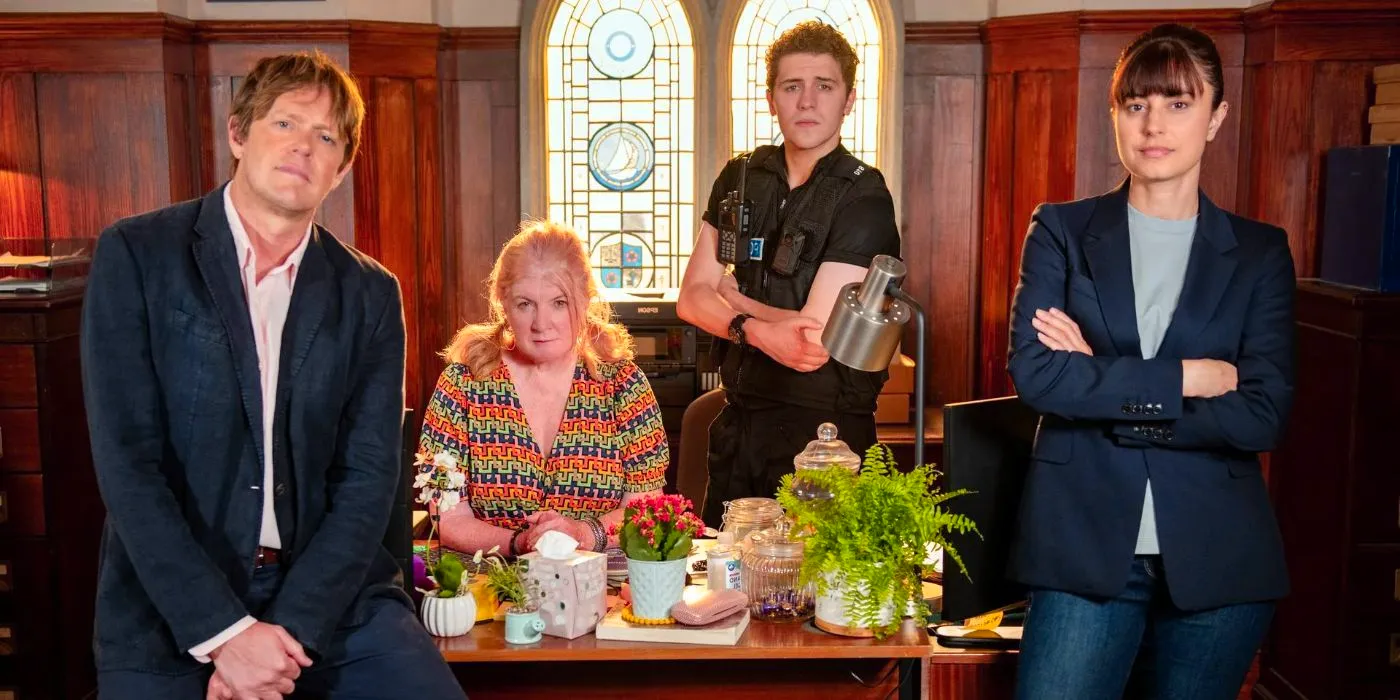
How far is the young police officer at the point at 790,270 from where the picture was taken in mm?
2943

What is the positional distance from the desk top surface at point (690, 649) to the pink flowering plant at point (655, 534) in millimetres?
149

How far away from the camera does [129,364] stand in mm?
2002

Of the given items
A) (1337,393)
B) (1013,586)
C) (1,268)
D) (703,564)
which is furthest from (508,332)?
(1337,393)

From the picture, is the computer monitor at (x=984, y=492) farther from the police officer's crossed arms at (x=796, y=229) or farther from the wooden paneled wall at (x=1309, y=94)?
the wooden paneled wall at (x=1309, y=94)

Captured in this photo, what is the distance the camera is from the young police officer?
9.66 ft

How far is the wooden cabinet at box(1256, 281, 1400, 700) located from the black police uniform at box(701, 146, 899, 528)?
1394 millimetres

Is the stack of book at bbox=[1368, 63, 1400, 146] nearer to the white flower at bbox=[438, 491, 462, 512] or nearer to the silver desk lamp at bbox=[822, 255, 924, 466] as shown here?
the silver desk lamp at bbox=[822, 255, 924, 466]

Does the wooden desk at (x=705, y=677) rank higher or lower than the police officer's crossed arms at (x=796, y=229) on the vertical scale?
lower

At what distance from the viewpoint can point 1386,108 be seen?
3.95 metres

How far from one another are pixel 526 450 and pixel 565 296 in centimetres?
32

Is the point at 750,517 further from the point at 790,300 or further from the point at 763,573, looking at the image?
the point at 790,300

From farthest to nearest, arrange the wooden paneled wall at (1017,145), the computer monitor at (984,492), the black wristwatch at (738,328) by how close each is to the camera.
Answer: the wooden paneled wall at (1017,145) < the black wristwatch at (738,328) < the computer monitor at (984,492)

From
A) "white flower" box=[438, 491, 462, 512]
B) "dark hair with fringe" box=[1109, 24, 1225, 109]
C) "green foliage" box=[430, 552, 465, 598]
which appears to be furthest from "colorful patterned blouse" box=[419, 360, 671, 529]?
"dark hair with fringe" box=[1109, 24, 1225, 109]

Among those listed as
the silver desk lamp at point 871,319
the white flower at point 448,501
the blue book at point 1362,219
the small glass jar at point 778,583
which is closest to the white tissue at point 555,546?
the white flower at point 448,501
